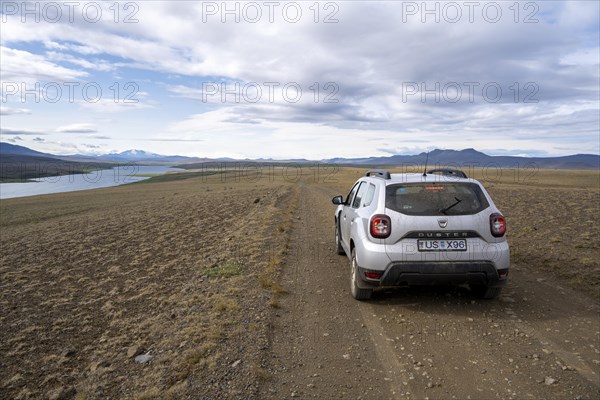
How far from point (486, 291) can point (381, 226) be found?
75.9 inches

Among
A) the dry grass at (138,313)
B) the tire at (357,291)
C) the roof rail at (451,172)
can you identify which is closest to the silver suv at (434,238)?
the tire at (357,291)

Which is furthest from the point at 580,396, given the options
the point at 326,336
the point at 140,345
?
the point at 140,345

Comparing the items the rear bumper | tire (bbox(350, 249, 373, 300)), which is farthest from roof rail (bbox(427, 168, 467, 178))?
tire (bbox(350, 249, 373, 300))

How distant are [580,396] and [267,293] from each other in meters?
4.38

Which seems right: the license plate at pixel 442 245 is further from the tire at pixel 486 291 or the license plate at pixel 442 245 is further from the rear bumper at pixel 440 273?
the tire at pixel 486 291

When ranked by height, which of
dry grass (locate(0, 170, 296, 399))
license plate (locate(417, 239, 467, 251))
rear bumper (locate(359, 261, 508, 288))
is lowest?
dry grass (locate(0, 170, 296, 399))

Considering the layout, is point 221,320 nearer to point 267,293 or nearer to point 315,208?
→ point 267,293

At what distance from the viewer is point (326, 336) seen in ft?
17.1

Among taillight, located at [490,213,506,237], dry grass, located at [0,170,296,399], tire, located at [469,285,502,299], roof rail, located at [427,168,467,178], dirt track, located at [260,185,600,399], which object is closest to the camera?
dirt track, located at [260,185,600,399]

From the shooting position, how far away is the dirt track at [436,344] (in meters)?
4.00

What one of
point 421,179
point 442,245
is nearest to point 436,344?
point 442,245

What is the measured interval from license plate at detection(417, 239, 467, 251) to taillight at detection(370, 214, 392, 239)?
44 cm

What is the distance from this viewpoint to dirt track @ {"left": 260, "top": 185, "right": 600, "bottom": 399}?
4004mm

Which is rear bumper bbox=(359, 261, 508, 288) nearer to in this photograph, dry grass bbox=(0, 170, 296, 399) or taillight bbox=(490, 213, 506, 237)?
taillight bbox=(490, 213, 506, 237)
